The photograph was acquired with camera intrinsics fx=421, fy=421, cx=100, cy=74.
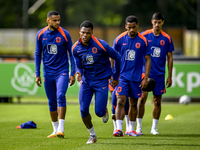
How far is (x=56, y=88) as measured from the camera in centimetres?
878

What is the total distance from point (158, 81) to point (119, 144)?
2292 millimetres

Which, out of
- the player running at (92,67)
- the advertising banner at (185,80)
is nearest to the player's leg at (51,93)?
the player running at (92,67)

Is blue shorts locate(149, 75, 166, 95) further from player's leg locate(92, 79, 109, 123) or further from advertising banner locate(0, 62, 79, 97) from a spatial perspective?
advertising banner locate(0, 62, 79, 97)

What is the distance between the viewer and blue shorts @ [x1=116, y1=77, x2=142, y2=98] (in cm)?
865

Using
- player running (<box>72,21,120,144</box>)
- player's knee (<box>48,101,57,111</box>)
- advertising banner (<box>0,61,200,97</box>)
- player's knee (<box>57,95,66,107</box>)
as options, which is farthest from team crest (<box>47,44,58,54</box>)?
advertising banner (<box>0,61,200,97</box>)

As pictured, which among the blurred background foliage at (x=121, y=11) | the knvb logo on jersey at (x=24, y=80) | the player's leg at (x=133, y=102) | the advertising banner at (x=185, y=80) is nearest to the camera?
the player's leg at (x=133, y=102)

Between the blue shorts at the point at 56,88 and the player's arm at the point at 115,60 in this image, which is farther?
the blue shorts at the point at 56,88

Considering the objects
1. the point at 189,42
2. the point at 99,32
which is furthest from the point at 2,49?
the point at 189,42

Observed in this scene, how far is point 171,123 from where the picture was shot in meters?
11.4

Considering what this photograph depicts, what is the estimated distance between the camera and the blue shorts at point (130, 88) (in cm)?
865

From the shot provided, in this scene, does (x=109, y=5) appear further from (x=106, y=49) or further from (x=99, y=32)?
(x=106, y=49)

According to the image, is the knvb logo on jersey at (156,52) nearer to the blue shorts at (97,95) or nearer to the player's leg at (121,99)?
the player's leg at (121,99)

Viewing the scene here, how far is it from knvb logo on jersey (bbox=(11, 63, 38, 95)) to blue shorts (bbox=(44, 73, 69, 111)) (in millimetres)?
9176

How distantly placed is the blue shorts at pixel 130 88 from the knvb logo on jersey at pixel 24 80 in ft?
31.7
